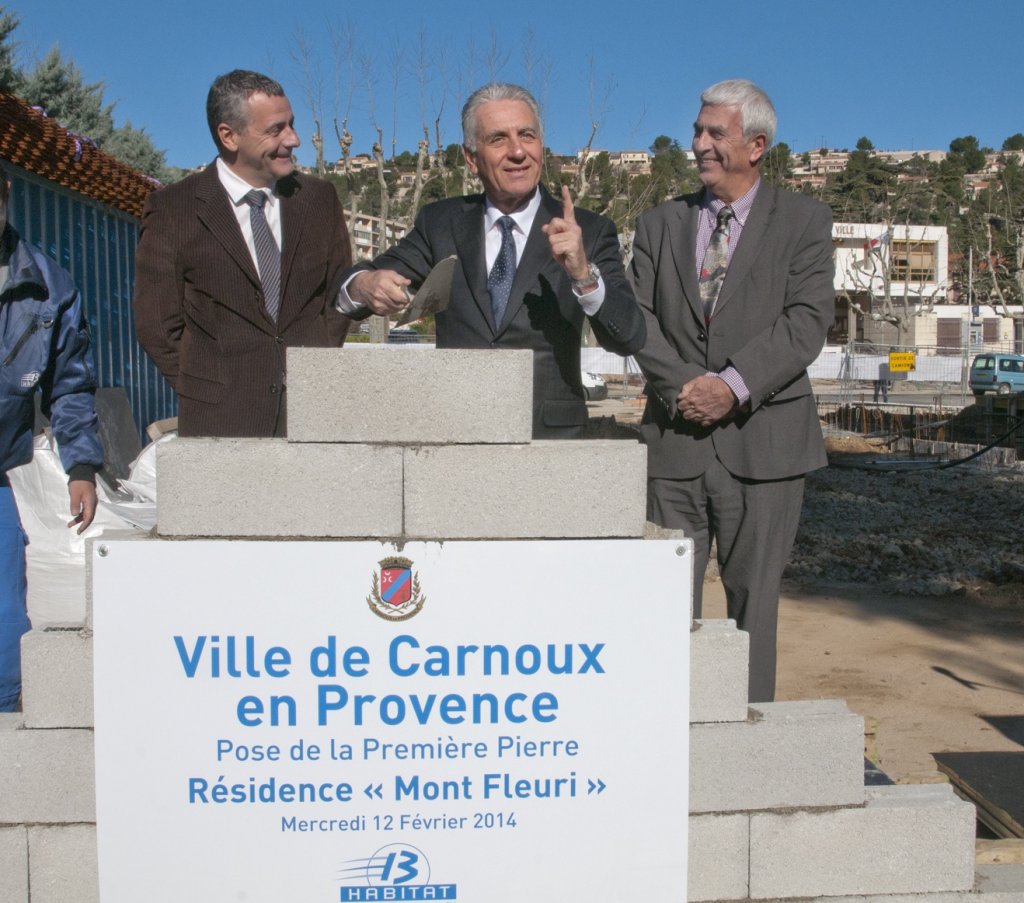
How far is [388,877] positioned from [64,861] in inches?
30.5

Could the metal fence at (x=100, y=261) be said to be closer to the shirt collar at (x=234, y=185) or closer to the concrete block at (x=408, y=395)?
the shirt collar at (x=234, y=185)

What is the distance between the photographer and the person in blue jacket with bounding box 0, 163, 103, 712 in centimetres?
337

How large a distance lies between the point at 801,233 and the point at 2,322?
2.39 metres

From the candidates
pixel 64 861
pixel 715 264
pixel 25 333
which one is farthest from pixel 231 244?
pixel 64 861

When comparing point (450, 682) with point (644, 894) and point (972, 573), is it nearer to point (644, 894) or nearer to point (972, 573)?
point (644, 894)

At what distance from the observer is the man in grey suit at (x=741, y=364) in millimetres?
3469

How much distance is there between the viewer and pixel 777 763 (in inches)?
112

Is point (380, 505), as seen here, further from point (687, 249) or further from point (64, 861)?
point (687, 249)

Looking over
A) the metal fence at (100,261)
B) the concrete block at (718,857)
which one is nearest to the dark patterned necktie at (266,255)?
the concrete block at (718,857)

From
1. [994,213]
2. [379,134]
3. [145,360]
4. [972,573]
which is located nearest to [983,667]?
[972,573]

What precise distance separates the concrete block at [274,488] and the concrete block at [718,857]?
3.59 feet

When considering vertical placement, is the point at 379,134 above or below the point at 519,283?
above

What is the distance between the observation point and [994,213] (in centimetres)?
7788

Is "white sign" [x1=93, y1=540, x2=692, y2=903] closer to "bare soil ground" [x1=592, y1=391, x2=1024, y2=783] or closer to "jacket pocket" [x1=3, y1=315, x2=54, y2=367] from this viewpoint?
"jacket pocket" [x1=3, y1=315, x2=54, y2=367]
